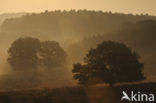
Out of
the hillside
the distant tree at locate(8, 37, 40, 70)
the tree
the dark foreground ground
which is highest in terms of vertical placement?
the hillside

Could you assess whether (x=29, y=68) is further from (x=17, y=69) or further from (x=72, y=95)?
(x=72, y=95)

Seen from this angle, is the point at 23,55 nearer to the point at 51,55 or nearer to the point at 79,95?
the point at 51,55

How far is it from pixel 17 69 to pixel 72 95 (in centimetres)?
6509

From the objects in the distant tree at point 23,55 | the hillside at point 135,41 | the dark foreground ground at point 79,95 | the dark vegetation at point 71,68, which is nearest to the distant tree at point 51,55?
the dark vegetation at point 71,68

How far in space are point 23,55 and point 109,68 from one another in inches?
2260

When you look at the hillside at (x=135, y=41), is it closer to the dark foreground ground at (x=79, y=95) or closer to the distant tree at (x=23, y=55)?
the distant tree at (x=23, y=55)

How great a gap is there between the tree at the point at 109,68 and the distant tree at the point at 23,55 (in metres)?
54.6

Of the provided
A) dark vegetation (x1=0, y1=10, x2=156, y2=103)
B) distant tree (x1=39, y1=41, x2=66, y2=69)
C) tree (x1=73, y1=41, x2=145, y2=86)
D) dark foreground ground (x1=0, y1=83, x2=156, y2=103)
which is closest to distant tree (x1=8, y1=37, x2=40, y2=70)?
dark vegetation (x1=0, y1=10, x2=156, y2=103)

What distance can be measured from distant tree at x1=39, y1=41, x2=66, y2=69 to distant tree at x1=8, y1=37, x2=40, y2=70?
350cm

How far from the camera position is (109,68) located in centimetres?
6334

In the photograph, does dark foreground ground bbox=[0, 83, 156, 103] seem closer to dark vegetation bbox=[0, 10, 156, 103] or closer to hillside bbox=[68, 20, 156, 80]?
dark vegetation bbox=[0, 10, 156, 103]

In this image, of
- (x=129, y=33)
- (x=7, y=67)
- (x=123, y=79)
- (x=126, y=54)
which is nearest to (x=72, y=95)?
(x=123, y=79)

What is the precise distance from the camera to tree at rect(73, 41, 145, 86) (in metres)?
62.6

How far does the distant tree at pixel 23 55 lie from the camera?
11538 centimetres
